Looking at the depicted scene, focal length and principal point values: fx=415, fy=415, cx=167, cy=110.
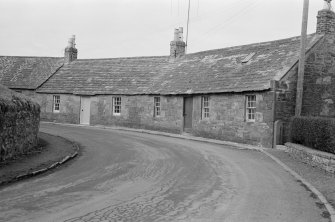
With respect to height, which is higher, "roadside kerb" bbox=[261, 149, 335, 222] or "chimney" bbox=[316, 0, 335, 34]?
"chimney" bbox=[316, 0, 335, 34]

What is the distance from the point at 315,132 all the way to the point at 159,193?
367 inches

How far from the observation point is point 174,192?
32.3ft

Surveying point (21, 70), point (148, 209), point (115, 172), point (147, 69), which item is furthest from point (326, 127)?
point (21, 70)

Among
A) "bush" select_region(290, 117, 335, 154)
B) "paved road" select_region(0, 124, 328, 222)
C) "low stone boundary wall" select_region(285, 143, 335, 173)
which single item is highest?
"bush" select_region(290, 117, 335, 154)

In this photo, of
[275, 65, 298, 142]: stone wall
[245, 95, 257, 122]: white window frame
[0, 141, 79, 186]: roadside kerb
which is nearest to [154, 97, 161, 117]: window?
[245, 95, 257, 122]: white window frame

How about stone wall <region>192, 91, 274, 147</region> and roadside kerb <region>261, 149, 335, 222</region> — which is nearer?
roadside kerb <region>261, 149, 335, 222</region>

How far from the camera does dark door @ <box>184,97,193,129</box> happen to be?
2817cm

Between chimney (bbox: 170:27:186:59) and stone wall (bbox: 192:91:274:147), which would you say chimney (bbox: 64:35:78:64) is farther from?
stone wall (bbox: 192:91:274:147)

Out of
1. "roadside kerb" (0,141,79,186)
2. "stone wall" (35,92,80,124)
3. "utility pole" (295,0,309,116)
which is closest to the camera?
"roadside kerb" (0,141,79,186)

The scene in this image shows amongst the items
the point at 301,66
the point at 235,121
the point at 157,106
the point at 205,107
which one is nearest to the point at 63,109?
the point at 157,106

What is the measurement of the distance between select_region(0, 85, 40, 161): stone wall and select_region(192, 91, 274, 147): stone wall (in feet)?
38.0

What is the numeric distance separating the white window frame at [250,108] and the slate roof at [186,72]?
68 centimetres

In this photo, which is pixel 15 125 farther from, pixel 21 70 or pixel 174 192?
pixel 21 70

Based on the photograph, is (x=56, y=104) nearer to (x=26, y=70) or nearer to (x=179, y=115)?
(x=26, y=70)
